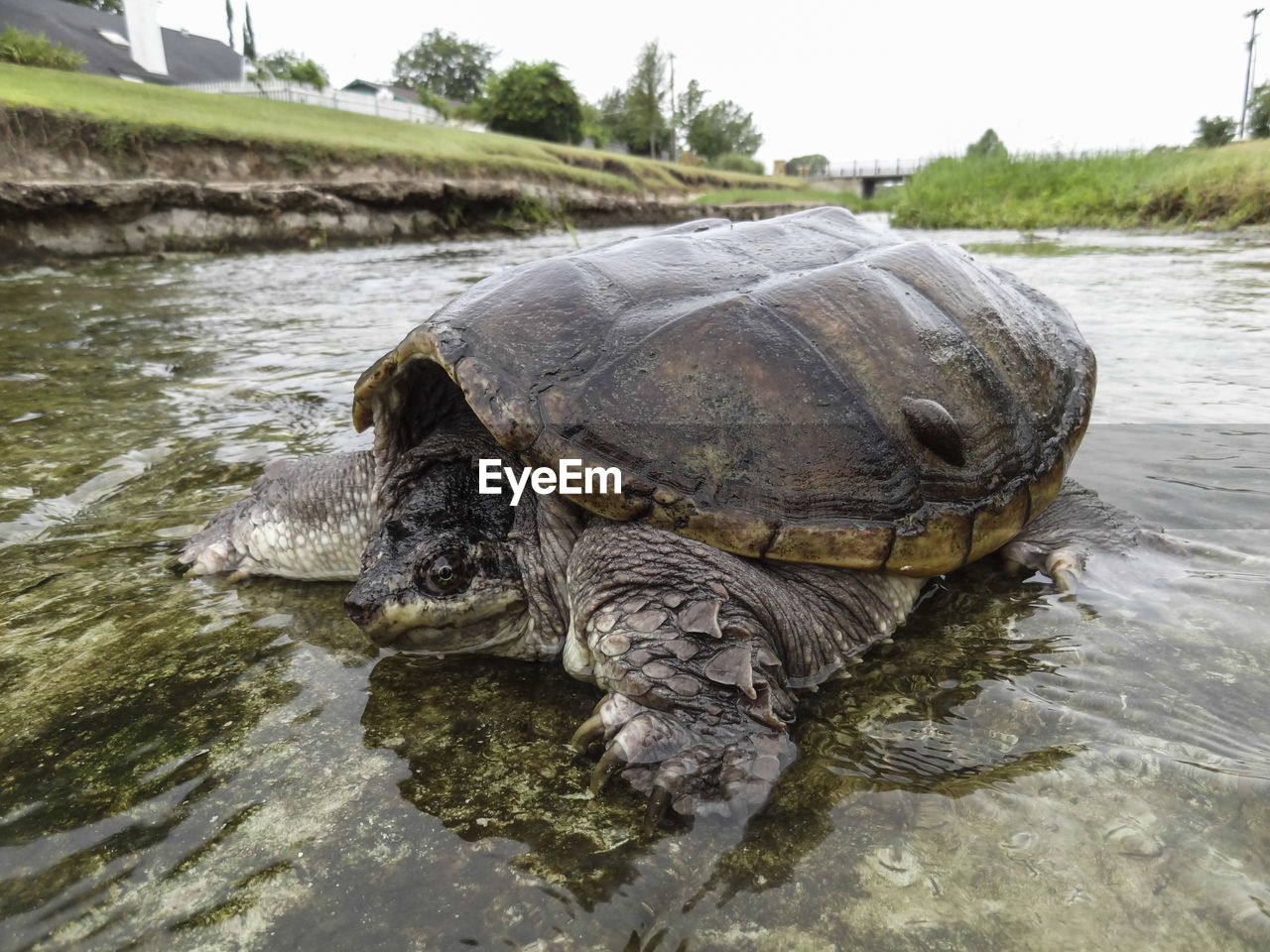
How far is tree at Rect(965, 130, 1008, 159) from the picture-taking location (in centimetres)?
1591

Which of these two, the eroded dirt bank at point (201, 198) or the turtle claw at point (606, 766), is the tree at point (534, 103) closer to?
the eroded dirt bank at point (201, 198)

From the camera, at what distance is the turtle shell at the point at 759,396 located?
1654mm

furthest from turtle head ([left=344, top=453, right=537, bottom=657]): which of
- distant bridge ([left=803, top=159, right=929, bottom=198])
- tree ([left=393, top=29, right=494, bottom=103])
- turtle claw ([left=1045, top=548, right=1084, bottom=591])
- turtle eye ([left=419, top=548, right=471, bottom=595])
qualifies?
tree ([left=393, top=29, right=494, bottom=103])

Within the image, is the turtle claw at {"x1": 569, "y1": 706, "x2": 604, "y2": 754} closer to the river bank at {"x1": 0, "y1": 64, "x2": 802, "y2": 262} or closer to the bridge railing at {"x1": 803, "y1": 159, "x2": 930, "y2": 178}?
the river bank at {"x1": 0, "y1": 64, "x2": 802, "y2": 262}

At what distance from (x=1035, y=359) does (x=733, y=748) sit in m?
1.65

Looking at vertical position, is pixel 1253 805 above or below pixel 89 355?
below

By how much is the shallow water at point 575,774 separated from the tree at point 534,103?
134 feet

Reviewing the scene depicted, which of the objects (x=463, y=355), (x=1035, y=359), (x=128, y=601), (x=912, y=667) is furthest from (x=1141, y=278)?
(x=128, y=601)

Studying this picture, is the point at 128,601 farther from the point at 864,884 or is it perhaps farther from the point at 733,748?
the point at 864,884

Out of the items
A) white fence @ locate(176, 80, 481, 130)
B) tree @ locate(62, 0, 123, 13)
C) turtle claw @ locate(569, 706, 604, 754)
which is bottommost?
turtle claw @ locate(569, 706, 604, 754)

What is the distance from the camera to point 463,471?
6.47ft

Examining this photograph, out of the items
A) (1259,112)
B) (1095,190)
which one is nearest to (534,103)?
(1095,190)

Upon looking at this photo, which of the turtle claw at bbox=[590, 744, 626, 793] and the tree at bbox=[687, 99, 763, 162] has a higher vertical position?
the tree at bbox=[687, 99, 763, 162]

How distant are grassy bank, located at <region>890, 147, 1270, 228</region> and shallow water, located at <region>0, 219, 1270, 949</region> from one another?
1211 cm
